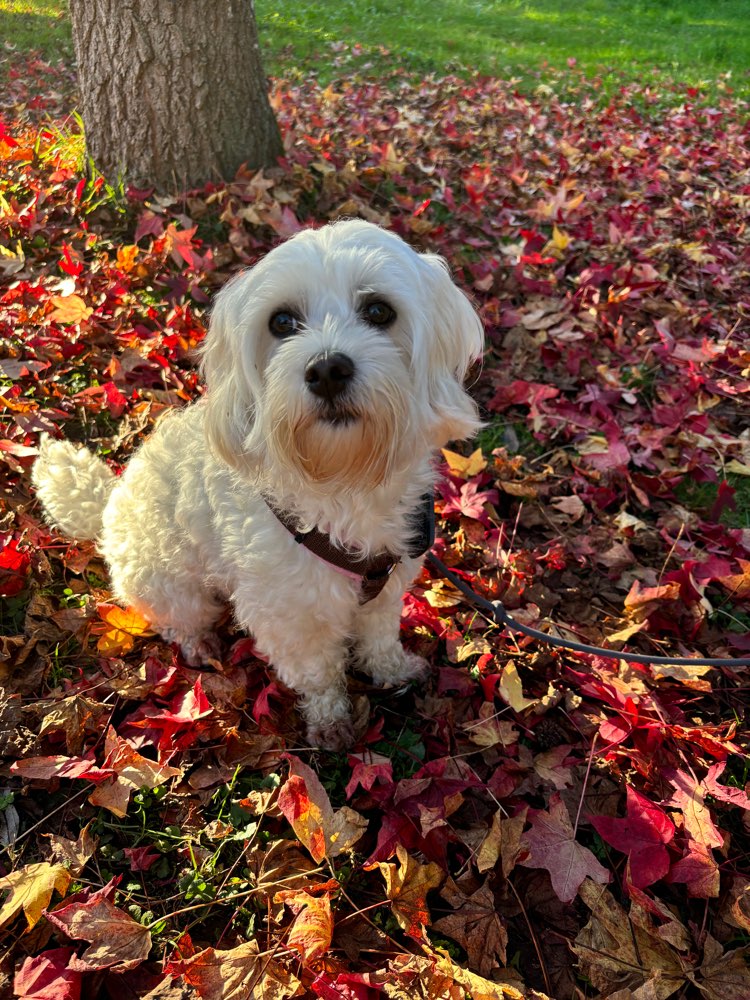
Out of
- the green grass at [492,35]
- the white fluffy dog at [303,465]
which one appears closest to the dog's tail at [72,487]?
the white fluffy dog at [303,465]

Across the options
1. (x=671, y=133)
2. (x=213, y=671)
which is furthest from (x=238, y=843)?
(x=671, y=133)

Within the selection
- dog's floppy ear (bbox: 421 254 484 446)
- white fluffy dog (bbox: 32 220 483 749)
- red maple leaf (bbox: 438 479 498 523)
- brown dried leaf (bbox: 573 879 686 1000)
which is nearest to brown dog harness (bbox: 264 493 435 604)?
white fluffy dog (bbox: 32 220 483 749)

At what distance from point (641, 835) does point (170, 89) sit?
5.76 metres

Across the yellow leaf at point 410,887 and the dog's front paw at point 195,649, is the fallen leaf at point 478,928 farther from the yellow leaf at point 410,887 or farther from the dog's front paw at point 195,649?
the dog's front paw at point 195,649

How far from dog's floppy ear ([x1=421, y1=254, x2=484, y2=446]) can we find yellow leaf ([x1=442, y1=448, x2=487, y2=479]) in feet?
4.46

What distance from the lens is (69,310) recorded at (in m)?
4.28

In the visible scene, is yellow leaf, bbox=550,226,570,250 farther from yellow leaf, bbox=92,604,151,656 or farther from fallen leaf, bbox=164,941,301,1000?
fallen leaf, bbox=164,941,301,1000

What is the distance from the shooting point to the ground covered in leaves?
7.20ft

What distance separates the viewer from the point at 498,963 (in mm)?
2186

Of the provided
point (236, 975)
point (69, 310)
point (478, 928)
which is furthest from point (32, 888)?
point (69, 310)

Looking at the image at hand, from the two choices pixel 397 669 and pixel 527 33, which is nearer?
pixel 397 669

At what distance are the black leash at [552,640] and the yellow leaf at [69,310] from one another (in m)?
2.92

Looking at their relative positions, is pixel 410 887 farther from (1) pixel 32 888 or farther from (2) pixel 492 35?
(2) pixel 492 35

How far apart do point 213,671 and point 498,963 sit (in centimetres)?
174
